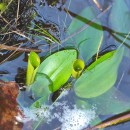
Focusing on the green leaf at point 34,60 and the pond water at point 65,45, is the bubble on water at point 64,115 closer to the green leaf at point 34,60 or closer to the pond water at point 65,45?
the pond water at point 65,45

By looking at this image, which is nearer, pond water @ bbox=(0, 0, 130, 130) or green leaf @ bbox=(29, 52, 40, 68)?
green leaf @ bbox=(29, 52, 40, 68)

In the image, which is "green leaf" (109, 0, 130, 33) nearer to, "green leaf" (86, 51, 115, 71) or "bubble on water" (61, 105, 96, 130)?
"green leaf" (86, 51, 115, 71)

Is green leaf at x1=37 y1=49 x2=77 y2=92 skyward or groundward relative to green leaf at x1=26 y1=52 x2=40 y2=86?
groundward

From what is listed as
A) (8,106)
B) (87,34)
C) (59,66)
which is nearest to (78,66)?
(59,66)

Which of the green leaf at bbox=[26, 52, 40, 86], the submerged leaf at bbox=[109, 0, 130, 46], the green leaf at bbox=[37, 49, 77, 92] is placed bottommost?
the green leaf at bbox=[37, 49, 77, 92]

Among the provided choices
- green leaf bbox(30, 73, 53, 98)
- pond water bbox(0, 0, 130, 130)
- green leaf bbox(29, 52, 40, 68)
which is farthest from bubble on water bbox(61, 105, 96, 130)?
green leaf bbox(29, 52, 40, 68)

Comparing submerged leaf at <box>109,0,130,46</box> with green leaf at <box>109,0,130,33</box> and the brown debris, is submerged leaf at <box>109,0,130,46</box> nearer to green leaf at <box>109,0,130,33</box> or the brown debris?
green leaf at <box>109,0,130,33</box>

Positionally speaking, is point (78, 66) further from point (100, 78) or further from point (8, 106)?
point (8, 106)

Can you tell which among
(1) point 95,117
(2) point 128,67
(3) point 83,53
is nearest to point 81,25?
(3) point 83,53
